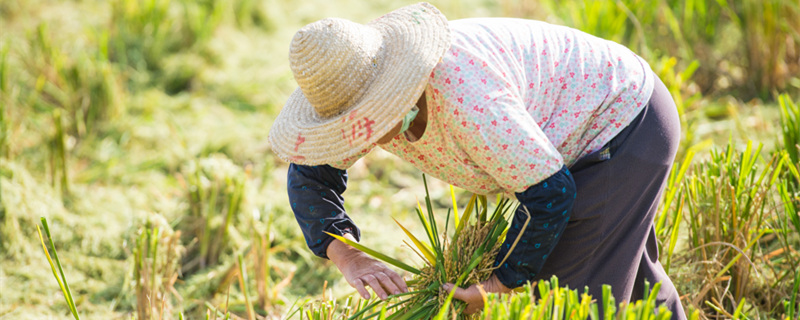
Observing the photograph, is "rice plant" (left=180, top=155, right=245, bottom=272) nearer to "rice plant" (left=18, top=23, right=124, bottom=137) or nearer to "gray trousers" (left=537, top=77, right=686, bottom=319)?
"rice plant" (left=18, top=23, right=124, bottom=137)

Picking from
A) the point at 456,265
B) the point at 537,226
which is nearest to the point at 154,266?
the point at 456,265

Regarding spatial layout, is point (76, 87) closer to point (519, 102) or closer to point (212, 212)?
point (212, 212)

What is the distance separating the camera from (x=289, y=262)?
8.23 ft

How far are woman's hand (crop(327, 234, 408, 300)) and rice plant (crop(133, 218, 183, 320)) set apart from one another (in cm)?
56

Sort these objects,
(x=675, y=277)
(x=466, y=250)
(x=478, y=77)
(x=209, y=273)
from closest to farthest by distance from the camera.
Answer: (x=478, y=77), (x=466, y=250), (x=675, y=277), (x=209, y=273)

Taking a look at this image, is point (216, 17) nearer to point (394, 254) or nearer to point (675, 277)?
point (394, 254)

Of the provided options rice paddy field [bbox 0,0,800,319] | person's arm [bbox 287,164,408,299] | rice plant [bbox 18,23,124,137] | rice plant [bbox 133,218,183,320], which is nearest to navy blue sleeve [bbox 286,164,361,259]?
person's arm [bbox 287,164,408,299]

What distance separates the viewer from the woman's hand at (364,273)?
1451 mm

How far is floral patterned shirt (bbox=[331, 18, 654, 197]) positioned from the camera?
3.96 ft

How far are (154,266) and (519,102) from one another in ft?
3.92

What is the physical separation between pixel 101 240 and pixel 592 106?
1.95m

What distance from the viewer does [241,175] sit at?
8.22ft

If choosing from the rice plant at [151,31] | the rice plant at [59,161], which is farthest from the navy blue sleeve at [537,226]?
the rice plant at [151,31]

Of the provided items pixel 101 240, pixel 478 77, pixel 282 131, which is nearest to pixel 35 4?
pixel 101 240
